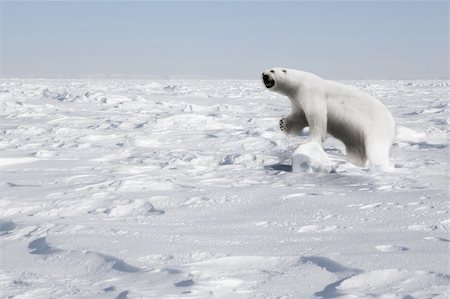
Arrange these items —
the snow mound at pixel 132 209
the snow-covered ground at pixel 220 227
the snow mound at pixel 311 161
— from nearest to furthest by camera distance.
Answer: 1. the snow-covered ground at pixel 220 227
2. the snow mound at pixel 132 209
3. the snow mound at pixel 311 161

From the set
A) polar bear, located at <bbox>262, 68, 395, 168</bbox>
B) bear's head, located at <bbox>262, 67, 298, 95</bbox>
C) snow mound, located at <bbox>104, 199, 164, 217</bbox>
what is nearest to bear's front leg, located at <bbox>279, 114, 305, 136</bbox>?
polar bear, located at <bbox>262, 68, 395, 168</bbox>

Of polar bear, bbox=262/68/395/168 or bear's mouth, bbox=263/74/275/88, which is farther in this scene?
bear's mouth, bbox=263/74/275/88

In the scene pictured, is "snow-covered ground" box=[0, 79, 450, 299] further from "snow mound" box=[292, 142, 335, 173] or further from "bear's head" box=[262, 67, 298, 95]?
"bear's head" box=[262, 67, 298, 95]

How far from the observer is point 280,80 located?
5.42 m

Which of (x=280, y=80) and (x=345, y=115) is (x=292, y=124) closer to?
(x=280, y=80)

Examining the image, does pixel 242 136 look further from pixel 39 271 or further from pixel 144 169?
pixel 39 271

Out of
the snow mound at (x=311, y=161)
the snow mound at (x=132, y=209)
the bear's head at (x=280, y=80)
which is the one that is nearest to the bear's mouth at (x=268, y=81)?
the bear's head at (x=280, y=80)

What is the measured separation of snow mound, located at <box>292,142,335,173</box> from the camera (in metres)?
4.89

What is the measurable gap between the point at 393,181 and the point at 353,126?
0.98 m

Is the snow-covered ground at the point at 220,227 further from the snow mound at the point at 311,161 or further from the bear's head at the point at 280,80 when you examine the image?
the bear's head at the point at 280,80

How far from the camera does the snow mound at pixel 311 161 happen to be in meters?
4.89

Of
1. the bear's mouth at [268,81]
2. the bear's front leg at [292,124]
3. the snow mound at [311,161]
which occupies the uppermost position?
the bear's mouth at [268,81]

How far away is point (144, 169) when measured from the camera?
5.54 meters

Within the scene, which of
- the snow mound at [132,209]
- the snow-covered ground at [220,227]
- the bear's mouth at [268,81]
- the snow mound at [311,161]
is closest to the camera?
the snow-covered ground at [220,227]
